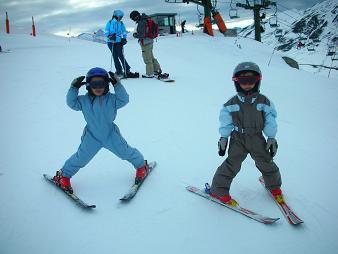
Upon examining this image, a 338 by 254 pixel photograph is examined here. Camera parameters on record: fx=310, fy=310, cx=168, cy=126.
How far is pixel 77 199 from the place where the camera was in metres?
3.56

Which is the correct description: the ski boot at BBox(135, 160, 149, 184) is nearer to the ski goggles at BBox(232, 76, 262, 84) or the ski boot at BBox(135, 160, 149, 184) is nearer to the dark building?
the ski goggles at BBox(232, 76, 262, 84)

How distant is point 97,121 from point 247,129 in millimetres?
1691

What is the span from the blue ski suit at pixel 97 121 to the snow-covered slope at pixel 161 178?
0.47 metres

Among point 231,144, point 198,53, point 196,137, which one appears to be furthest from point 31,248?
point 198,53

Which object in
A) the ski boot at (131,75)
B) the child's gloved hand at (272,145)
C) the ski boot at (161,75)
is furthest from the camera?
the ski boot at (131,75)

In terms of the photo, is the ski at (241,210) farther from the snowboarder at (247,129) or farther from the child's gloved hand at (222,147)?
the child's gloved hand at (222,147)

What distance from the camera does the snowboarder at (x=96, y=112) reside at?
3.48 m

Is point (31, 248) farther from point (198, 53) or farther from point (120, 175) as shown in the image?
point (198, 53)

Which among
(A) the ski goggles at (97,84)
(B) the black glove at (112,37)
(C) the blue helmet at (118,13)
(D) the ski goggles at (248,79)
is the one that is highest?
(C) the blue helmet at (118,13)

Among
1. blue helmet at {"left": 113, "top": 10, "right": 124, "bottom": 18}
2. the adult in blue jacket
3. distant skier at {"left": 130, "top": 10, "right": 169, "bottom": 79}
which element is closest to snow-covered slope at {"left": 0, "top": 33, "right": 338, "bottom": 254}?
distant skier at {"left": 130, "top": 10, "right": 169, "bottom": 79}

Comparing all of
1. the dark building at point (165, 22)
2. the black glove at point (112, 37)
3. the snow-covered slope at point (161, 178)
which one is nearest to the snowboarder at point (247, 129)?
the snow-covered slope at point (161, 178)

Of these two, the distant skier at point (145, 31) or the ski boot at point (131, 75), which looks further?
the ski boot at point (131, 75)

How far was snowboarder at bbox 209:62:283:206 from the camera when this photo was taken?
126 inches

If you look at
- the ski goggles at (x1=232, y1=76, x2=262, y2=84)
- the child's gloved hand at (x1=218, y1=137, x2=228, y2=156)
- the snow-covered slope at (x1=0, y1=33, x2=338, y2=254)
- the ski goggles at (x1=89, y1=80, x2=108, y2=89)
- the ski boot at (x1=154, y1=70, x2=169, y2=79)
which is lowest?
the snow-covered slope at (x1=0, y1=33, x2=338, y2=254)
